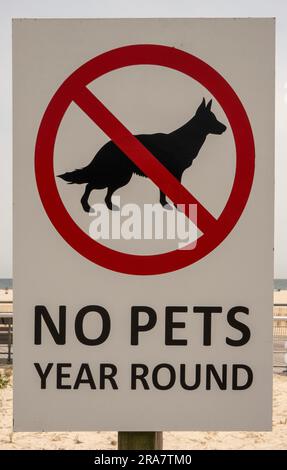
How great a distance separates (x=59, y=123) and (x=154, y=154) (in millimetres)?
340

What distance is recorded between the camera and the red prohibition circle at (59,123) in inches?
56.7

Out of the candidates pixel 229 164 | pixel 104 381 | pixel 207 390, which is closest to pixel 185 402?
pixel 207 390

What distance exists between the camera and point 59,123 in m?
1.47

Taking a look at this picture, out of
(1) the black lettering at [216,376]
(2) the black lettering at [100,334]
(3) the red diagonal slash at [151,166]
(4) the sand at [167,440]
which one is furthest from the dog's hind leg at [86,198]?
(4) the sand at [167,440]

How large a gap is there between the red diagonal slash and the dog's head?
0.19m

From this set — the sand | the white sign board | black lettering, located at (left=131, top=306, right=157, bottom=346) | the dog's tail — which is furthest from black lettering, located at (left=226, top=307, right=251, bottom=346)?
the sand

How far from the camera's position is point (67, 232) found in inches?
57.7

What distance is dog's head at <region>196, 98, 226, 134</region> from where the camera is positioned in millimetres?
1399

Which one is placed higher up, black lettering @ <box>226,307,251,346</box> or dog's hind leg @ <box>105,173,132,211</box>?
dog's hind leg @ <box>105,173,132,211</box>

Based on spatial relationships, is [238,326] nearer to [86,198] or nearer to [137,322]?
[137,322]

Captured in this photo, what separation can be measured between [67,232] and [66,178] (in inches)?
7.1

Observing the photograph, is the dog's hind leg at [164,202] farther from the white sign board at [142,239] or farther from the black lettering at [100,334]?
the black lettering at [100,334]

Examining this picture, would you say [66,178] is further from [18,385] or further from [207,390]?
[207,390]

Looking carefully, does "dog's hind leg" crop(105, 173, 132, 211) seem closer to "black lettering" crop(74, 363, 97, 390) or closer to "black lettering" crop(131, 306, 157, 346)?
"black lettering" crop(131, 306, 157, 346)
